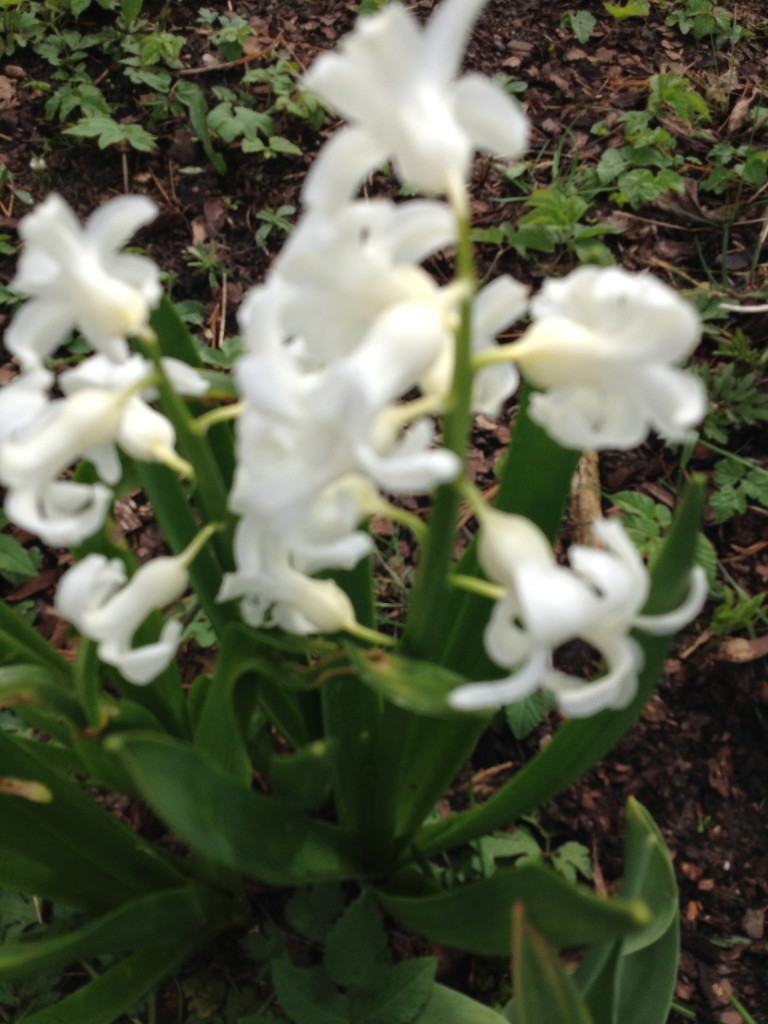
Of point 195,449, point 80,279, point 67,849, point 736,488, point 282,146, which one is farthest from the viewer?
point 282,146

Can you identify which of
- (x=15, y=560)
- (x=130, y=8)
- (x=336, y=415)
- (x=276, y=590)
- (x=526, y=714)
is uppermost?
(x=336, y=415)

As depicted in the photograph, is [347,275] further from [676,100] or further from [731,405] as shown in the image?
[676,100]

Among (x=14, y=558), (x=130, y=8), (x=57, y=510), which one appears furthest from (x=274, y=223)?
(x=57, y=510)

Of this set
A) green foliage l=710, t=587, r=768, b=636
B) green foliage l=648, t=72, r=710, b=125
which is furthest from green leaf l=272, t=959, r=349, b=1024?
green foliage l=648, t=72, r=710, b=125

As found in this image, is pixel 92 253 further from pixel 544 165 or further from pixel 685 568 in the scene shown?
pixel 544 165

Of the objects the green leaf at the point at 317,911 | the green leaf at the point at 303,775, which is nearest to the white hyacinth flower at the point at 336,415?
the green leaf at the point at 303,775

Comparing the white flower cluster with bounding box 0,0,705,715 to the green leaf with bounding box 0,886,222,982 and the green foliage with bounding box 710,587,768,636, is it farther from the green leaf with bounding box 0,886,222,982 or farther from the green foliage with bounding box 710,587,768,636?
the green foliage with bounding box 710,587,768,636

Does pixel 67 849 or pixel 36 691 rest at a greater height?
pixel 36 691
